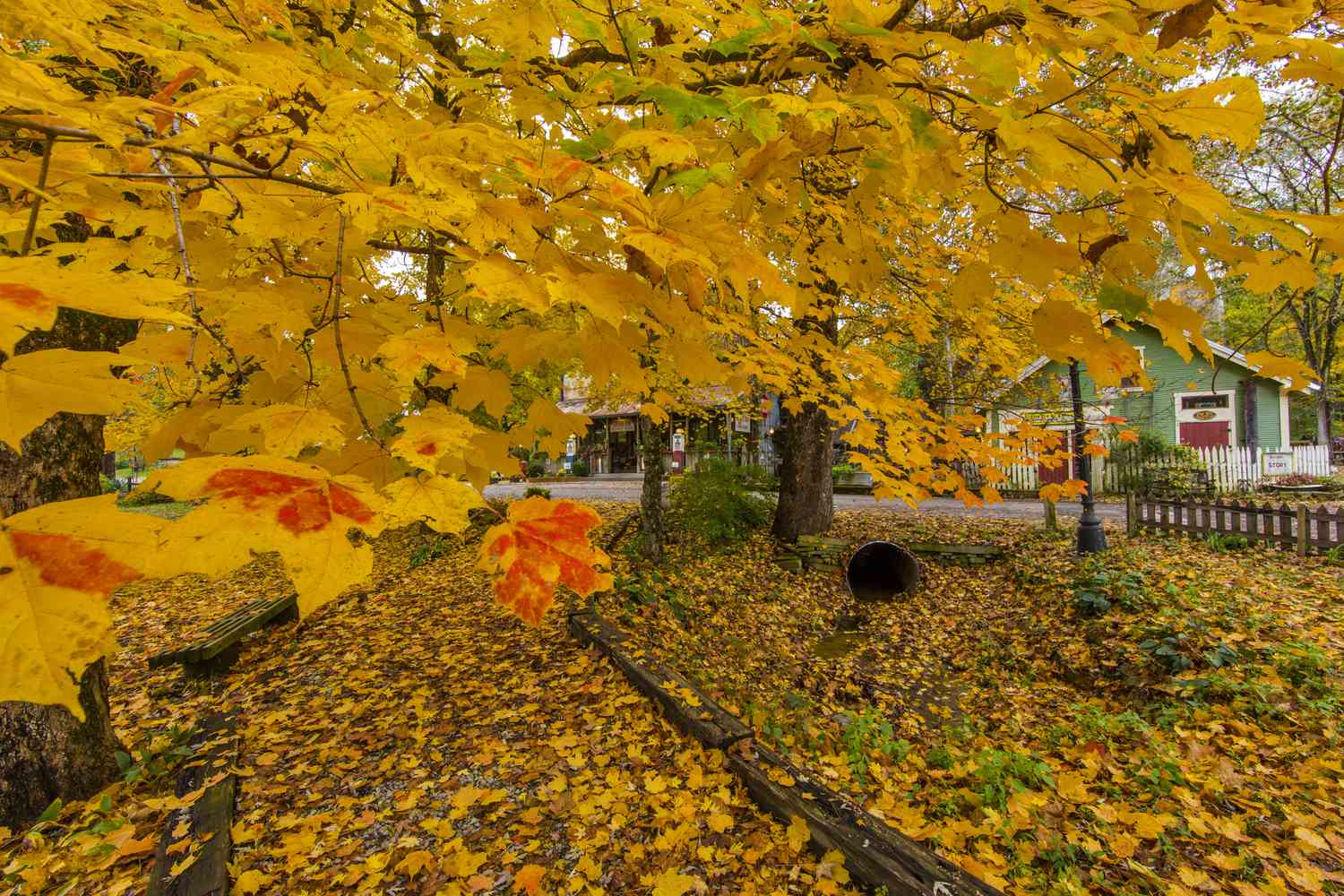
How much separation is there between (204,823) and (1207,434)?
26806mm

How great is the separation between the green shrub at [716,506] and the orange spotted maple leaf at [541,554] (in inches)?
353

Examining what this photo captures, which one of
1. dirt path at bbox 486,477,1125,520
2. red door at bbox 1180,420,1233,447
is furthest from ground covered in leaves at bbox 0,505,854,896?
red door at bbox 1180,420,1233,447

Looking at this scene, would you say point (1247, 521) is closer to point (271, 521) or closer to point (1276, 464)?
point (1276, 464)

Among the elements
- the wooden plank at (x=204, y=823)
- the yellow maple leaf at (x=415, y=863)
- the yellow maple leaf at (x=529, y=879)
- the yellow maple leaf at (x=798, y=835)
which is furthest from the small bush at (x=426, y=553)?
the yellow maple leaf at (x=798, y=835)

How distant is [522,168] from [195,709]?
191 inches

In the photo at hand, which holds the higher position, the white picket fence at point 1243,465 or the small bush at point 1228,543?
the white picket fence at point 1243,465

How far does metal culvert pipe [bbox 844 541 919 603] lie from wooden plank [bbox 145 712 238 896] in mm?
7701

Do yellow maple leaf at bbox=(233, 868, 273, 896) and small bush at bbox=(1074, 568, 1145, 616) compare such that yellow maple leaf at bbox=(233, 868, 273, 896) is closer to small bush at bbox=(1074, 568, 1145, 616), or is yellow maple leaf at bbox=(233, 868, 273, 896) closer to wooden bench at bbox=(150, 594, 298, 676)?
wooden bench at bbox=(150, 594, 298, 676)

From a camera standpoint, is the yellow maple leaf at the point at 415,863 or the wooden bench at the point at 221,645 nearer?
the yellow maple leaf at the point at 415,863

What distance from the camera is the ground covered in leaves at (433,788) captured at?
2.60 m

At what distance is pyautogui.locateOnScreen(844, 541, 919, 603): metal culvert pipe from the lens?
901 cm

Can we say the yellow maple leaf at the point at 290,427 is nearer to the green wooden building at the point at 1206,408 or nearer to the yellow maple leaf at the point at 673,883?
the yellow maple leaf at the point at 673,883

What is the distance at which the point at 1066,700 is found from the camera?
5398 millimetres

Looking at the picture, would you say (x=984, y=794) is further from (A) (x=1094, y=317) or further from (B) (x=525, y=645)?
(B) (x=525, y=645)
